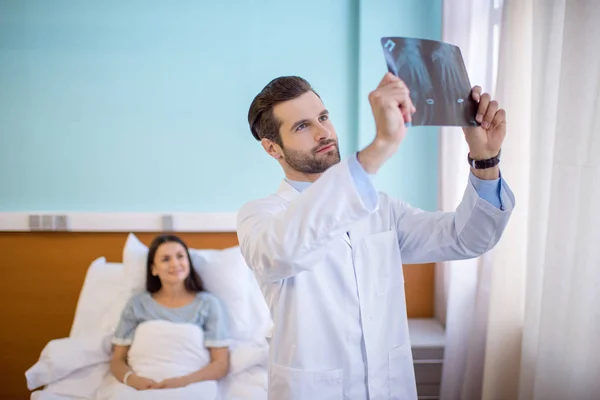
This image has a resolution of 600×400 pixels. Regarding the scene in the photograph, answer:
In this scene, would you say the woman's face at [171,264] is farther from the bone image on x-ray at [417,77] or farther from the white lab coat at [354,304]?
the bone image on x-ray at [417,77]

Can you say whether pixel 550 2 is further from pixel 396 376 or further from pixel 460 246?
pixel 396 376

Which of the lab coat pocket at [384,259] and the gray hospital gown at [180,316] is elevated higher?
the lab coat pocket at [384,259]

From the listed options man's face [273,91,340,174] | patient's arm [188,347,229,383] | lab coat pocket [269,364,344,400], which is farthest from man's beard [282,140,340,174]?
patient's arm [188,347,229,383]

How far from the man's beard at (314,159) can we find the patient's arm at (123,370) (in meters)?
1.22

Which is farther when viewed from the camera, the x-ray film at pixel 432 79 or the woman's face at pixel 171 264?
the woman's face at pixel 171 264

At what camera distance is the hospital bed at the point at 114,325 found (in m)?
1.92

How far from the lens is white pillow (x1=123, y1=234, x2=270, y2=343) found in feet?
7.26

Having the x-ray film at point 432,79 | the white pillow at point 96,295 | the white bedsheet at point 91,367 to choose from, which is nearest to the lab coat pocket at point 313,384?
the x-ray film at point 432,79

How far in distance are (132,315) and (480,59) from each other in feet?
5.82

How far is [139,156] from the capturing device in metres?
2.51

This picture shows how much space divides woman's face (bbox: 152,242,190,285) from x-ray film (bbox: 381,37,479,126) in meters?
1.56

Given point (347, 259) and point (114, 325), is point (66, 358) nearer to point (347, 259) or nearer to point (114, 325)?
point (114, 325)

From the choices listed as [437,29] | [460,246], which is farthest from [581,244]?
[437,29]

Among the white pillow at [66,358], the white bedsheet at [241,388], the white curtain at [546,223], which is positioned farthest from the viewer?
the white pillow at [66,358]
